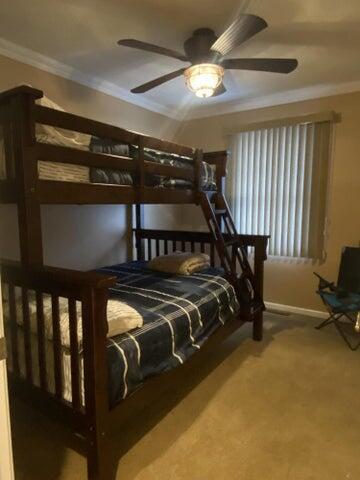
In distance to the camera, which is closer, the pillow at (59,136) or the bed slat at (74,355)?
the bed slat at (74,355)

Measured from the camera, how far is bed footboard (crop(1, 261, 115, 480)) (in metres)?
1.22

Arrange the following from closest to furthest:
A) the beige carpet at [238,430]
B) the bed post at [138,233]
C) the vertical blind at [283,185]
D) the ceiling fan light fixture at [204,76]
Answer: the beige carpet at [238,430] < the ceiling fan light fixture at [204,76] < the vertical blind at [283,185] < the bed post at [138,233]

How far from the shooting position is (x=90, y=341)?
1211 mm

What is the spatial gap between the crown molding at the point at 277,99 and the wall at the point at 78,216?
2.09 feet

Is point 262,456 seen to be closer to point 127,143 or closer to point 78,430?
point 78,430

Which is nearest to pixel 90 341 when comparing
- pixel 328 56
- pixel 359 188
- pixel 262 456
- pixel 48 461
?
pixel 48 461

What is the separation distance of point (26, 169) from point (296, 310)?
306 centimetres

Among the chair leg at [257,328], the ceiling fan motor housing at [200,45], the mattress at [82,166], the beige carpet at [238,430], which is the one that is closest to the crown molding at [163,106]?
the mattress at [82,166]

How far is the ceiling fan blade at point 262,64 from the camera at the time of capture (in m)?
1.92

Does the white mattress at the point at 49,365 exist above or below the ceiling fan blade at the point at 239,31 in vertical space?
below

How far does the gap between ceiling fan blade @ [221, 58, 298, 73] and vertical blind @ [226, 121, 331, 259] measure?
4.46 ft

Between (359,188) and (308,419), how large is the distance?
2.21m

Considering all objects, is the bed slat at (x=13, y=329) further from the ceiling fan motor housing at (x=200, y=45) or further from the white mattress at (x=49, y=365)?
the ceiling fan motor housing at (x=200, y=45)

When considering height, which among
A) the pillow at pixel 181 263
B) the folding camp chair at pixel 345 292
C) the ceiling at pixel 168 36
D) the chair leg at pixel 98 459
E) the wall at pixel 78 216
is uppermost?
the ceiling at pixel 168 36
